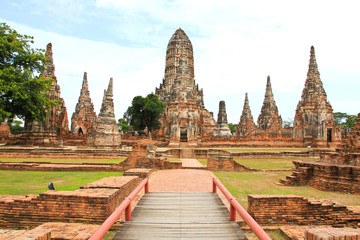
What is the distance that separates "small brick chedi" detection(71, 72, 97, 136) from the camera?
38.9 m

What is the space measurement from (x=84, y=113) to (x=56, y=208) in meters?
37.7

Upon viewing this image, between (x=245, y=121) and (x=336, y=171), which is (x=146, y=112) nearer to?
(x=245, y=121)

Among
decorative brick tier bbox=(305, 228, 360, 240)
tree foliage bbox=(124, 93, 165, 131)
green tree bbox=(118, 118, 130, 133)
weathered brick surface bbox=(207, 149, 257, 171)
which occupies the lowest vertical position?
weathered brick surface bbox=(207, 149, 257, 171)

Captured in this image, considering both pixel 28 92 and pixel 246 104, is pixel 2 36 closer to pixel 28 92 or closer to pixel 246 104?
pixel 28 92

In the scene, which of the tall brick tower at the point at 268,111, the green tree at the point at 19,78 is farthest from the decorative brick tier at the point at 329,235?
the tall brick tower at the point at 268,111

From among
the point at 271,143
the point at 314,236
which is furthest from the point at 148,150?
the point at 271,143

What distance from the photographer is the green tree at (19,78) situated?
1622 cm

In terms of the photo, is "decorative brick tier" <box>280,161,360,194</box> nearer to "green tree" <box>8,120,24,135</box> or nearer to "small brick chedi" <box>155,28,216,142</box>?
"small brick chedi" <box>155,28,216,142</box>

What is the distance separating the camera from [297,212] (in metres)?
5.52

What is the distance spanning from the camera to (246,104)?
46.1 metres

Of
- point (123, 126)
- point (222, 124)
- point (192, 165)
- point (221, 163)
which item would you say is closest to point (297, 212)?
point (221, 163)

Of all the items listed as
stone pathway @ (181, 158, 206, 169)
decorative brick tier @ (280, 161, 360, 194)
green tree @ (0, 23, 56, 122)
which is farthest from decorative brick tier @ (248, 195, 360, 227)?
green tree @ (0, 23, 56, 122)

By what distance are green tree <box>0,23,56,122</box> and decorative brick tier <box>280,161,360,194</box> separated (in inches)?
621

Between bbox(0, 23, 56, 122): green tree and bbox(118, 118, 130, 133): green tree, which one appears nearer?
bbox(0, 23, 56, 122): green tree
